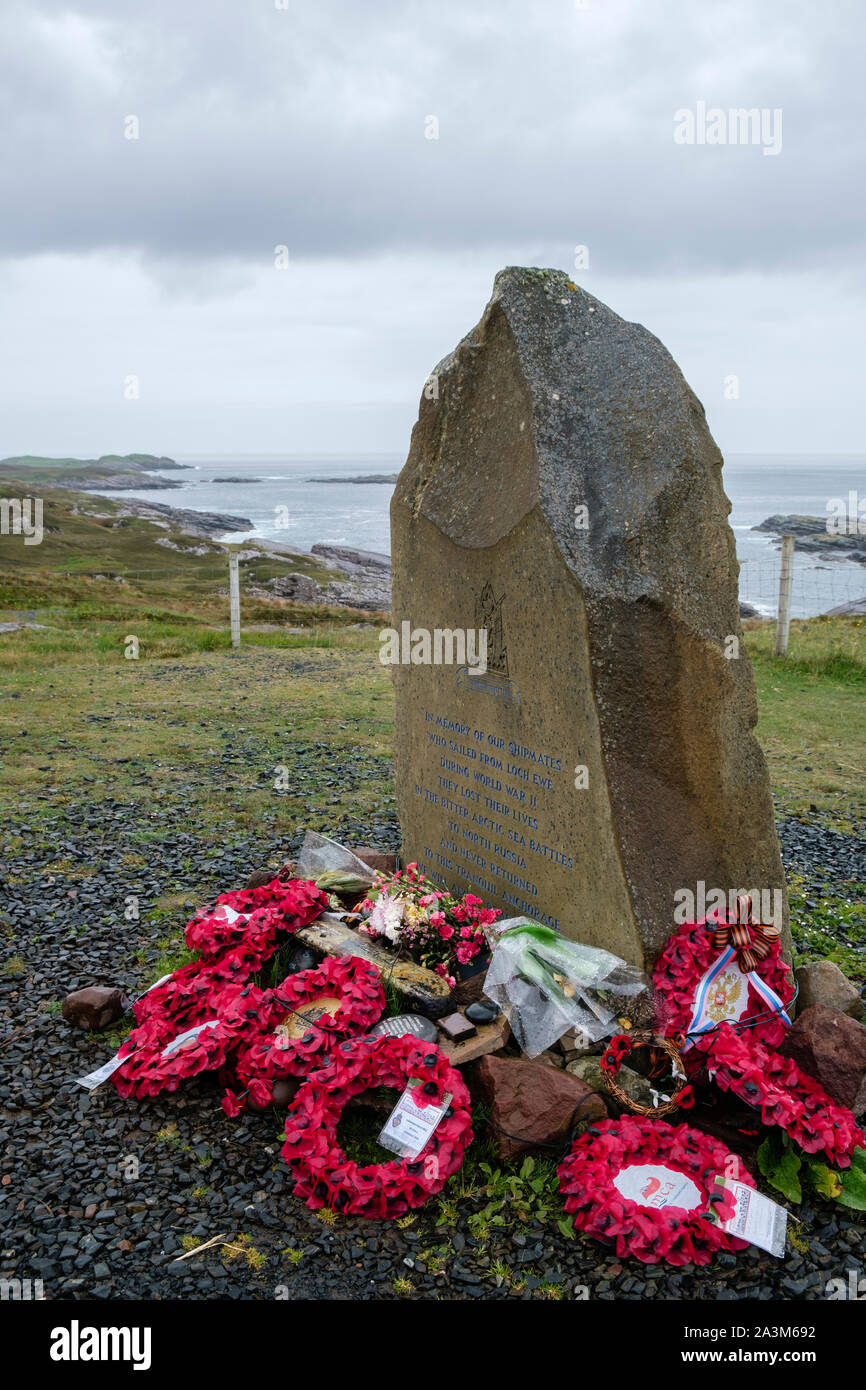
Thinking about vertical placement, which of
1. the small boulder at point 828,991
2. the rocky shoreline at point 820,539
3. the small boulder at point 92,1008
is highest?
the rocky shoreline at point 820,539

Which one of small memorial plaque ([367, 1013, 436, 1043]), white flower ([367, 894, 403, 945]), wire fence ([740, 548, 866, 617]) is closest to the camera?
small memorial plaque ([367, 1013, 436, 1043])

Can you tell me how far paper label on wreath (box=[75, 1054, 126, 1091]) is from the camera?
4.84 meters

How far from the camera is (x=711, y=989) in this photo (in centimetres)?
481

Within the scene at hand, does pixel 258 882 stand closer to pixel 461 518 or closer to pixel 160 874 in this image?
pixel 160 874

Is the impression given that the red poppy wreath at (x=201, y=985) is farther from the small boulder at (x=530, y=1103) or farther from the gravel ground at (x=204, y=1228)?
the small boulder at (x=530, y=1103)

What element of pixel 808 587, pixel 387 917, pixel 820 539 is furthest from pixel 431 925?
pixel 820 539

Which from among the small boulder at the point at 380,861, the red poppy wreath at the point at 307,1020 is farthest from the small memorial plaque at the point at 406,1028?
the small boulder at the point at 380,861

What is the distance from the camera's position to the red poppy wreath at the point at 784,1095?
4.19 metres

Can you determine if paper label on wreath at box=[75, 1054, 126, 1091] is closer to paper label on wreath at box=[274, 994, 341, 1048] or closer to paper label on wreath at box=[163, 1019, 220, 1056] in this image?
paper label on wreath at box=[163, 1019, 220, 1056]

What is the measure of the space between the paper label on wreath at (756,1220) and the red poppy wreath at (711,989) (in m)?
0.73

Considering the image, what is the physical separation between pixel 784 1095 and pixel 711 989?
63 cm

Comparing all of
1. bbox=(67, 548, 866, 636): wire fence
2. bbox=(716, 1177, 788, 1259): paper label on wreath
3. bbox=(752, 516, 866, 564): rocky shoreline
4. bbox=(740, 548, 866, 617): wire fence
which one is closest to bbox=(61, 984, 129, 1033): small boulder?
bbox=(716, 1177, 788, 1259): paper label on wreath

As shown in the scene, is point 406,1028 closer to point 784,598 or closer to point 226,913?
point 226,913

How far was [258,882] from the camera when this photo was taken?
6.61 meters
